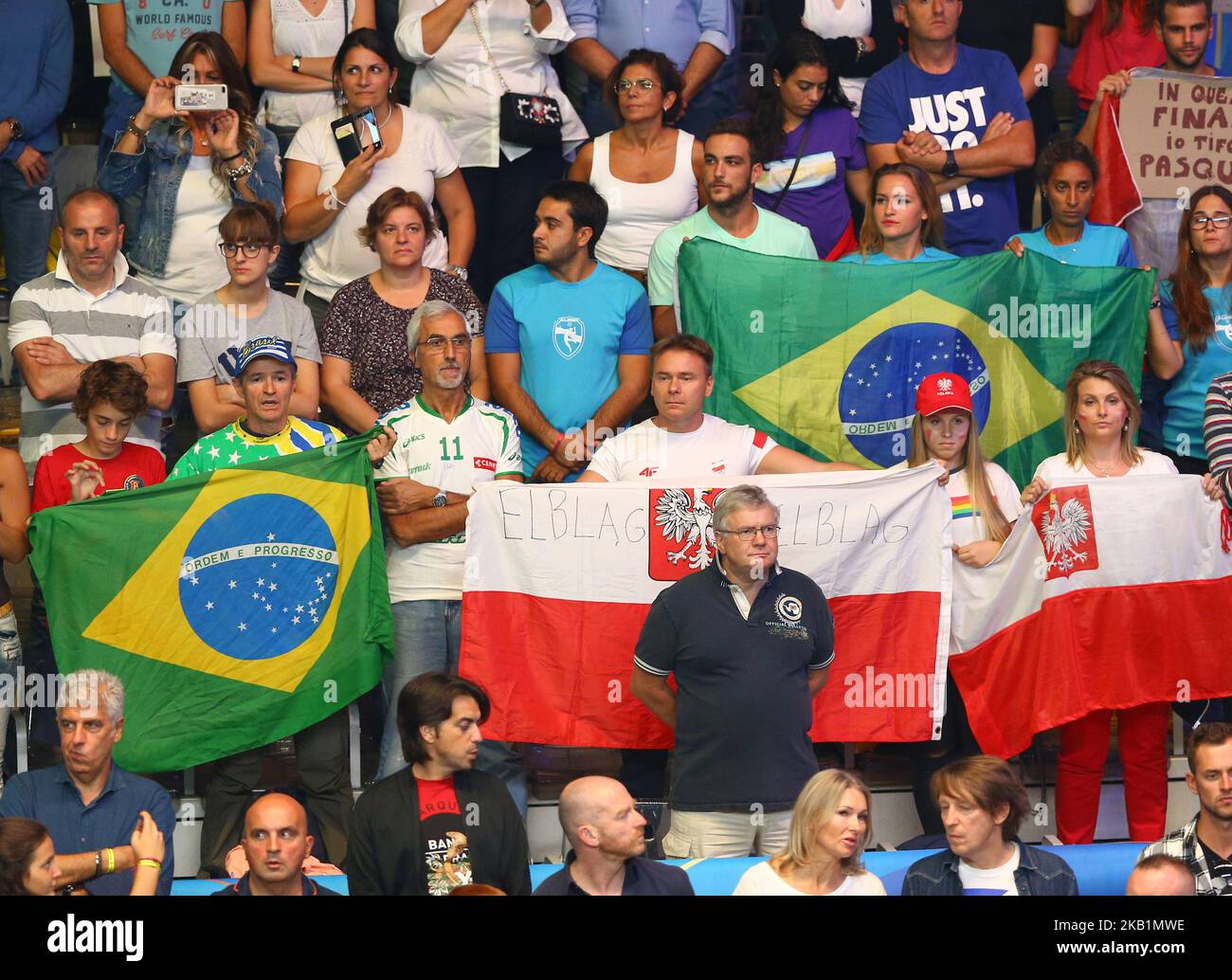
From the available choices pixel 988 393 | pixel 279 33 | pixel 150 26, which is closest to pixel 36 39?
pixel 150 26

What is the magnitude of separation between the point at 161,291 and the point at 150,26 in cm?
197

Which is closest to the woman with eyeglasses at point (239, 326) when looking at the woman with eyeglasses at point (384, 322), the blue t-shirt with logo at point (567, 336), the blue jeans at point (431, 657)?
the woman with eyeglasses at point (384, 322)

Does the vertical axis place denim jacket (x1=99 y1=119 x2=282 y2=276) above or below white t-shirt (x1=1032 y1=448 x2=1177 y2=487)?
above

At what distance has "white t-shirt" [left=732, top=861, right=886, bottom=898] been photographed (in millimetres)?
5850

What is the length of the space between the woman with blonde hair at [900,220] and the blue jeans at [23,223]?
167 inches

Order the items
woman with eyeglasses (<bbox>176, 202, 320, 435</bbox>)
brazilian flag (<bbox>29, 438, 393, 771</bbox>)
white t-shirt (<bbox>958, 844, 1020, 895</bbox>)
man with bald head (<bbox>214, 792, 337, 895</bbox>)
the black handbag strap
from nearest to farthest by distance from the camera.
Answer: man with bald head (<bbox>214, 792, 337, 895</bbox>), white t-shirt (<bbox>958, 844, 1020, 895</bbox>), brazilian flag (<bbox>29, 438, 393, 771</bbox>), woman with eyeglasses (<bbox>176, 202, 320, 435</bbox>), the black handbag strap

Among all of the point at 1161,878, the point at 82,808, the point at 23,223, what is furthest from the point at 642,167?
the point at 1161,878

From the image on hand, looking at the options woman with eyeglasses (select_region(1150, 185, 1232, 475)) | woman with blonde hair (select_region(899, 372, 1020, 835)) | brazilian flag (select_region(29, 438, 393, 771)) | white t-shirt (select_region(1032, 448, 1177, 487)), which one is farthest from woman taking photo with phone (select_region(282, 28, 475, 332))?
woman with eyeglasses (select_region(1150, 185, 1232, 475))

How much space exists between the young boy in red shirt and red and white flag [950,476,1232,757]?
351 centimetres

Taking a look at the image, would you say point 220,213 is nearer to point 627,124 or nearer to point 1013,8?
point 627,124

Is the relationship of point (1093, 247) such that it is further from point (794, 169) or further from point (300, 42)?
point (300, 42)

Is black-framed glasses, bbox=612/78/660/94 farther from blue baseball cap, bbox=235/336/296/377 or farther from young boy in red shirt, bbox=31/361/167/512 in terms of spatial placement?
young boy in red shirt, bbox=31/361/167/512

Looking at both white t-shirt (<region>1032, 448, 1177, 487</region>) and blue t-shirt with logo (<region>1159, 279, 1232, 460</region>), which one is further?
blue t-shirt with logo (<region>1159, 279, 1232, 460</region>)

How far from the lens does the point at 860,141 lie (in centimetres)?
973
